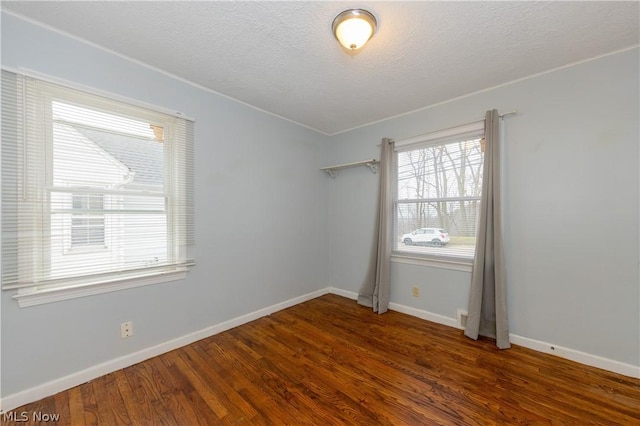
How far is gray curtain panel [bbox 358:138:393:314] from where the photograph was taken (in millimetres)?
3125

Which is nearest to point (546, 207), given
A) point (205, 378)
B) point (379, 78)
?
point (379, 78)

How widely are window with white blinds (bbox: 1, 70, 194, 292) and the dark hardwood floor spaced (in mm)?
817

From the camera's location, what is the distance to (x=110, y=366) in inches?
76.5

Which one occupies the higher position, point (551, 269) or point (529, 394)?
point (551, 269)

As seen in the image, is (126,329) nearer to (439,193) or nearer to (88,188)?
(88,188)

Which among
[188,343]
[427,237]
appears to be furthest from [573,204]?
[188,343]

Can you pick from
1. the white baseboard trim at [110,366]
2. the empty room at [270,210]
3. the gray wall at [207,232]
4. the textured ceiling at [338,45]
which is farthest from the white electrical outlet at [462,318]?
the textured ceiling at [338,45]

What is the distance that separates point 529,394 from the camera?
1.72 meters

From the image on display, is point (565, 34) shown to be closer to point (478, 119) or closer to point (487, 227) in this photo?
point (478, 119)

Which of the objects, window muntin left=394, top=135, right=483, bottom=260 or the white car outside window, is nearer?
window muntin left=394, top=135, right=483, bottom=260

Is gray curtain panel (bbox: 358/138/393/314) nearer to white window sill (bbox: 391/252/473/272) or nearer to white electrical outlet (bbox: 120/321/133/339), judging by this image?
white window sill (bbox: 391/252/473/272)

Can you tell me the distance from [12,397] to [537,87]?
4.60 meters

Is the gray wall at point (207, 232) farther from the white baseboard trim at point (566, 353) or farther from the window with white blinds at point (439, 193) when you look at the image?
the white baseboard trim at point (566, 353)

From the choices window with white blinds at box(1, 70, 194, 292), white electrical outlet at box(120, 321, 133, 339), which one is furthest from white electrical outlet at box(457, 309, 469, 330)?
white electrical outlet at box(120, 321, 133, 339)
